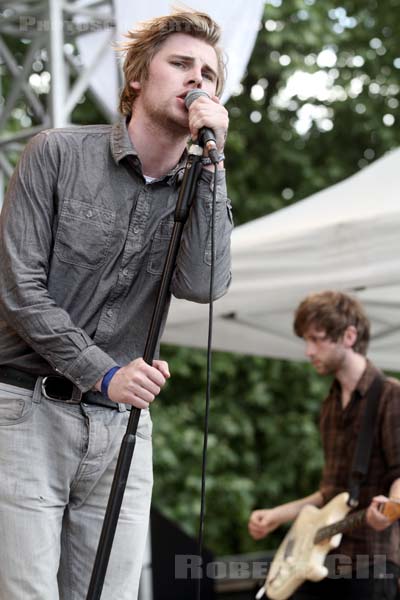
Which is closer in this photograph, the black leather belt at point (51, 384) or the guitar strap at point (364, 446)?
the black leather belt at point (51, 384)

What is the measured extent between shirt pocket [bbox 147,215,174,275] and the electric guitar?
185cm

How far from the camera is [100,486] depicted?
192 cm

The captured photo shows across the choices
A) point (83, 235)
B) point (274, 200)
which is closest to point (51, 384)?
point (83, 235)

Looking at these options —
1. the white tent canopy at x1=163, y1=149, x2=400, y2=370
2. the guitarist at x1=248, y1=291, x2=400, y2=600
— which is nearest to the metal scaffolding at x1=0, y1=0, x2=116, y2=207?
the white tent canopy at x1=163, y1=149, x2=400, y2=370

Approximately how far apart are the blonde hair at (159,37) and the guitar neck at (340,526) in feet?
6.56

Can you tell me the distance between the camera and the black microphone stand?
1637 mm

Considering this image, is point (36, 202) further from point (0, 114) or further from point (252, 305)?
point (0, 114)

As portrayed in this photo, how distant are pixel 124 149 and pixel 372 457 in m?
2.12

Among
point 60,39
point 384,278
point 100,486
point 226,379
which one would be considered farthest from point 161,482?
point 100,486

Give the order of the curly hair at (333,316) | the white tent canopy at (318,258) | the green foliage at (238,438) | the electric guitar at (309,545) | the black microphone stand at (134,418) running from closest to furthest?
the black microphone stand at (134,418) < the white tent canopy at (318,258) < the electric guitar at (309,545) < the curly hair at (333,316) < the green foliage at (238,438)

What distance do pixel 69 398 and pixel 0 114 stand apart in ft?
13.1

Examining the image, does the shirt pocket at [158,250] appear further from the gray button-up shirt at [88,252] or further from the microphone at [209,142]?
the microphone at [209,142]

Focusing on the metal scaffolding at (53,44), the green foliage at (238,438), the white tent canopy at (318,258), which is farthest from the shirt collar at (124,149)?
the green foliage at (238,438)

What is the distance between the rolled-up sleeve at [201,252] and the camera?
1904 millimetres
